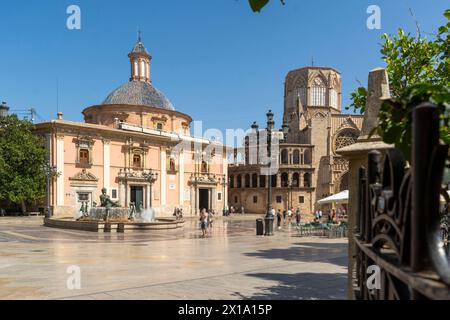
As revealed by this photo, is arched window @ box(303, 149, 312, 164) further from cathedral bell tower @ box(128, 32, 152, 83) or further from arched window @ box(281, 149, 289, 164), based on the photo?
cathedral bell tower @ box(128, 32, 152, 83)

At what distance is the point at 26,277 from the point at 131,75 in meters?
45.7

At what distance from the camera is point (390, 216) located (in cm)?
144

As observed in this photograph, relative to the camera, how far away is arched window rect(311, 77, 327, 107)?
62.3 m

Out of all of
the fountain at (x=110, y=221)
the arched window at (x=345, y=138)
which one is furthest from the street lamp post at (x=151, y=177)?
the arched window at (x=345, y=138)

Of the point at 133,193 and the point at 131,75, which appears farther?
the point at 131,75

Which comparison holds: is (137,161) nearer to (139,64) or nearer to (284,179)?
(139,64)

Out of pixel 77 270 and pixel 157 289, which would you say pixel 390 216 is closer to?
pixel 157 289

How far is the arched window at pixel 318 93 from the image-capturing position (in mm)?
62331

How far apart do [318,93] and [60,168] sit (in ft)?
137

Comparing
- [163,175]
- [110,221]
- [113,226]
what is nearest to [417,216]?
[113,226]

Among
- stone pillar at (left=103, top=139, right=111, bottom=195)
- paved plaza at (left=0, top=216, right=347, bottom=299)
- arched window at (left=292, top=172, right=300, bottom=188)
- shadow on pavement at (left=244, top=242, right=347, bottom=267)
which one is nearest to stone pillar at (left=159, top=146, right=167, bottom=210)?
stone pillar at (left=103, top=139, right=111, bottom=195)

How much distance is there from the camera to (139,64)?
51281mm

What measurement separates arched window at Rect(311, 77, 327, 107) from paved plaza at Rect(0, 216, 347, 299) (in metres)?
50.2
